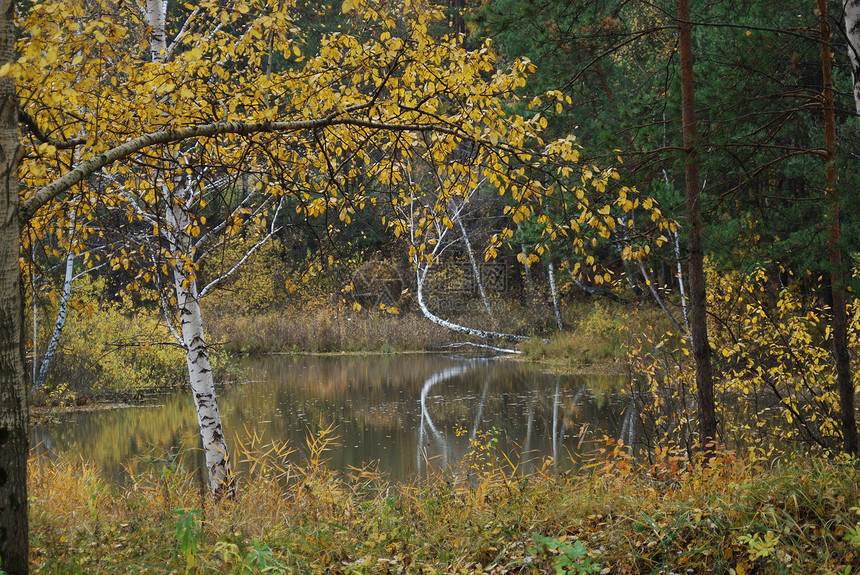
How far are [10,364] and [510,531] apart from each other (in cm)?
246

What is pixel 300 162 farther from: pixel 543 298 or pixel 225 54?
pixel 543 298

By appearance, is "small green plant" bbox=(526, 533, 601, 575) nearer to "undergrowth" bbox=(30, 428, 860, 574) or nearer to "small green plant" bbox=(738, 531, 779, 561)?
"undergrowth" bbox=(30, 428, 860, 574)

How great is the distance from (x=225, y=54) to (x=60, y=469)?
4.92 m

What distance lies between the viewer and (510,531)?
12.5 feet

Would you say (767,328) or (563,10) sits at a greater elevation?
(563,10)

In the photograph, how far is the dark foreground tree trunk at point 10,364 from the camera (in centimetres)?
285

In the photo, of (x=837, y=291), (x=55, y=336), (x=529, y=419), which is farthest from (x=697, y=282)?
(x=55, y=336)

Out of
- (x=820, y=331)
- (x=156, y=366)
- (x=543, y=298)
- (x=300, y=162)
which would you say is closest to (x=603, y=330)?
(x=543, y=298)

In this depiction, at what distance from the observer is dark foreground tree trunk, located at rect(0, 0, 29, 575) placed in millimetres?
2848

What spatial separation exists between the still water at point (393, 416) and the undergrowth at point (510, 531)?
9.14 feet

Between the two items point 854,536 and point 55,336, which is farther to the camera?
point 55,336

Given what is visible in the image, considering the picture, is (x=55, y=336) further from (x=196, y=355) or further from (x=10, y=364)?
(x=10, y=364)

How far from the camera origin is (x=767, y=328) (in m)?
7.62

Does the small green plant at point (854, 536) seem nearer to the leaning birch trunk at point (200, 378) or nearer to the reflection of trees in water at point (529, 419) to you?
the reflection of trees in water at point (529, 419)
